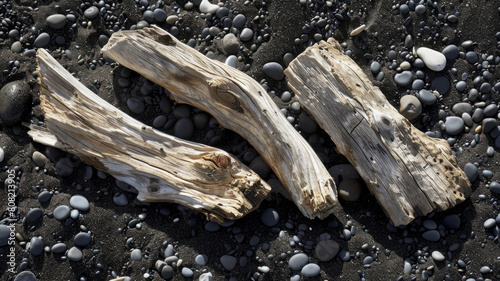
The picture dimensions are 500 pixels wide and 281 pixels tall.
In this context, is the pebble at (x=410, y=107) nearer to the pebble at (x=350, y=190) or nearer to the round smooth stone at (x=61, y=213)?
the pebble at (x=350, y=190)

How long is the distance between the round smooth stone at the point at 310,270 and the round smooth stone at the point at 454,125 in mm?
1493

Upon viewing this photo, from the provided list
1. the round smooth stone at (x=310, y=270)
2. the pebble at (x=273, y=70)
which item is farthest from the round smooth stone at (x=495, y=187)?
the pebble at (x=273, y=70)

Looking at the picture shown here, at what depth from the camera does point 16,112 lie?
3.61 m

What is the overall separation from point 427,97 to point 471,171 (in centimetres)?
65

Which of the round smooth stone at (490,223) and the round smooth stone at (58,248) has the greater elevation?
the round smooth stone at (490,223)

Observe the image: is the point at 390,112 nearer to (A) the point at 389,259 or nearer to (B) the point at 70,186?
(A) the point at 389,259

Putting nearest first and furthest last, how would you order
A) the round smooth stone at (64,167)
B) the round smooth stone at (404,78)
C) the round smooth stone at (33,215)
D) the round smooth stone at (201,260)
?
the round smooth stone at (201,260) → the round smooth stone at (33,215) → the round smooth stone at (64,167) → the round smooth stone at (404,78)

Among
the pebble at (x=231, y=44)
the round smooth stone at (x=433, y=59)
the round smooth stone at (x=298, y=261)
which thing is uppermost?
the round smooth stone at (x=433, y=59)

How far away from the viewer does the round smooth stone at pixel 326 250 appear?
10.9 ft

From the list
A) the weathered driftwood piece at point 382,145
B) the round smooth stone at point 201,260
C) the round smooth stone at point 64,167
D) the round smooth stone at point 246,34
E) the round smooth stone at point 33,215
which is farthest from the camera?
the round smooth stone at point 246,34

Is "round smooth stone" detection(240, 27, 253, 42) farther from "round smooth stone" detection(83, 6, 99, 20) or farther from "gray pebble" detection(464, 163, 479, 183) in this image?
"gray pebble" detection(464, 163, 479, 183)

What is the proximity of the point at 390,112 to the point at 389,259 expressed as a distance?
3.52ft

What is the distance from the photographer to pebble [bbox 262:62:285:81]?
372cm

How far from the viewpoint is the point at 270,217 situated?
11.3 feet
